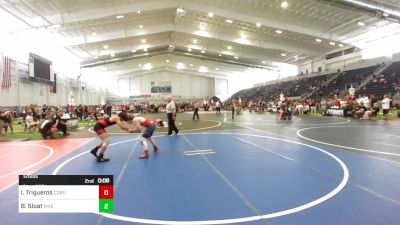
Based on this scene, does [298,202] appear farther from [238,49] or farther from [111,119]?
[238,49]

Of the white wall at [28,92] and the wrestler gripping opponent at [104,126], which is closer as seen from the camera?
the wrestler gripping opponent at [104,126]

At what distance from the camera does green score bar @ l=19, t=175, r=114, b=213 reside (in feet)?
8.32

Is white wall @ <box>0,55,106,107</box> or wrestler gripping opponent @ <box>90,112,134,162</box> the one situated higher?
white wall @ <box>0,55,106,107</box>

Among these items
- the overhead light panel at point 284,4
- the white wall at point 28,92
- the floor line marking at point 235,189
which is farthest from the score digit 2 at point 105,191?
the white wall at point 28,92

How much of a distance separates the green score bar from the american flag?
83.2ft

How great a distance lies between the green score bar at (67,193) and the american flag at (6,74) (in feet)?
83.2

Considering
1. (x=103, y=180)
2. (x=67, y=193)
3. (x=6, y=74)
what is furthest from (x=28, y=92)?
(x=103, y=180)

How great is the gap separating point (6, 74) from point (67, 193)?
26.2 meters

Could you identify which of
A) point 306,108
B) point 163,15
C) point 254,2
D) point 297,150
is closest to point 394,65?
point 306,108

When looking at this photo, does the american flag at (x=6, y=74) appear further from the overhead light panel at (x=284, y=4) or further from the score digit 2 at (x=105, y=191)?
the score digit 2 at (x=105, y=191)

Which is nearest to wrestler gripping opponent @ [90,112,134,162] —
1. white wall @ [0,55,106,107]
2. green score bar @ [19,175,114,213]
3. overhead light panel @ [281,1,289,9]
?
green score bar @ [19,175,114,213]

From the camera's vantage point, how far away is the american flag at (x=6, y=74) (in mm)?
23438

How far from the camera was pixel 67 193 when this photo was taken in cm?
254

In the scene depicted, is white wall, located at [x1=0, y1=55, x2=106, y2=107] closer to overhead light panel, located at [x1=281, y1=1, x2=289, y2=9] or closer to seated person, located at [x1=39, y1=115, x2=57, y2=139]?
seated person, located at [x1=39, y1=115, x2=57, y2=139]
